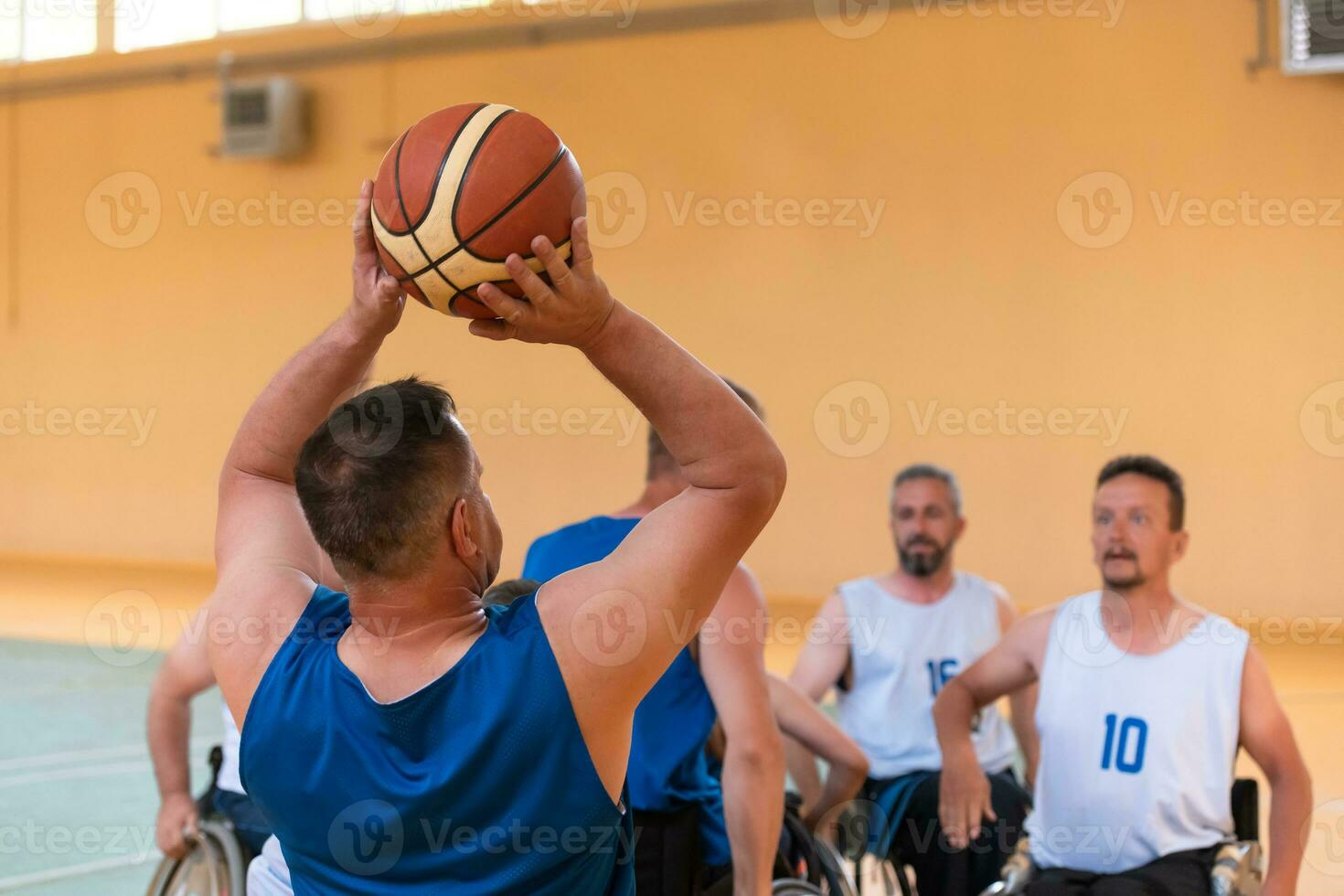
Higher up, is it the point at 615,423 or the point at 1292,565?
the point at 615,423

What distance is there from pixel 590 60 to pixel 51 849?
7.40 meters

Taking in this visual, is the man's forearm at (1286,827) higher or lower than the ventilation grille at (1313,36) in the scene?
lower

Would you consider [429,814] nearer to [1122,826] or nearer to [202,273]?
[1122,826]

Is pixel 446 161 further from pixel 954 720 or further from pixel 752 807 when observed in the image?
pixel 954 720

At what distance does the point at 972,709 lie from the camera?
3.16 meters

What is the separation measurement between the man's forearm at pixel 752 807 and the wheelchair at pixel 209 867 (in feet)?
3.14

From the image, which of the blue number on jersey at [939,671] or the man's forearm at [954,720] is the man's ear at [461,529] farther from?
the blue number on jersey at [939,671]

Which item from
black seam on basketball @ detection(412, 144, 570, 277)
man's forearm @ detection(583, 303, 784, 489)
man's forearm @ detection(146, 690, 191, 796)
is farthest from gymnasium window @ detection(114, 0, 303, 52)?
man's forearm @ detection(583, 303, 784, 489)

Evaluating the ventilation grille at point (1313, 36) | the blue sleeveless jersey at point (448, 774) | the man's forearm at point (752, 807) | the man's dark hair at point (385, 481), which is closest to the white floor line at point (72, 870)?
the man's forearm at point (752, 807)

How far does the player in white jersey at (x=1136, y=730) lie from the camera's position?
2762 millimetres

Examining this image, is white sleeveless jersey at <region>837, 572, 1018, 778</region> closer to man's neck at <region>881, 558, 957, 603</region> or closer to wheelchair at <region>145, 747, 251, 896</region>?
man's neck at <region>881, 558, 957, 603</region>

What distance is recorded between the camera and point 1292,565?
828 cm

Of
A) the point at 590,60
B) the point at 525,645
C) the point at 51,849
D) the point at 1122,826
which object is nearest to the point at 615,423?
the point at 590,60

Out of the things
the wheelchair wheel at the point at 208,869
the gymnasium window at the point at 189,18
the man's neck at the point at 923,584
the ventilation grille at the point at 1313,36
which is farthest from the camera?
the gymnasium window at the point at 189,18
